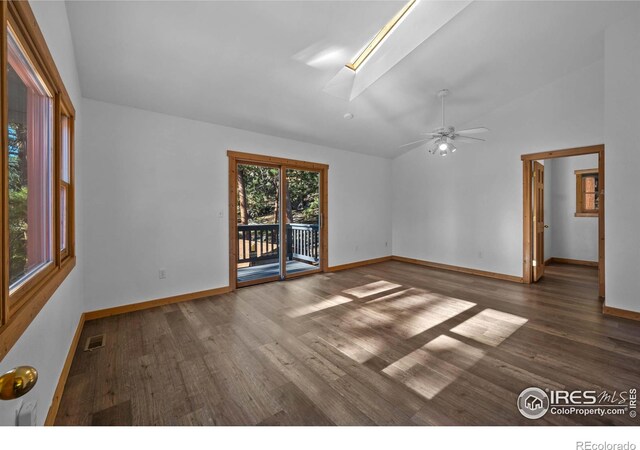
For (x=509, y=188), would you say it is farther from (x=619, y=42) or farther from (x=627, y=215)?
(x=619, y=42)

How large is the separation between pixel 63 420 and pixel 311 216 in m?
4.25

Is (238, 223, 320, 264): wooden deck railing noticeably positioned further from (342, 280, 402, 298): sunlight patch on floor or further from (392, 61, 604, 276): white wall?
(392, 61, 604, 276): white wall

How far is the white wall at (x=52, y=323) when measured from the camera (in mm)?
1154

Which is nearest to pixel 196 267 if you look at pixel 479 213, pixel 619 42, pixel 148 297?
pixel 148 297

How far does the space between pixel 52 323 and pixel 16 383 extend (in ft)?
4.46

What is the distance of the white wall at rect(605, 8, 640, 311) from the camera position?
118 inches

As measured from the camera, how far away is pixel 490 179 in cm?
Result: 505

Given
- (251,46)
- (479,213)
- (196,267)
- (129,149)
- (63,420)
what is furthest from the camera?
(479,213)

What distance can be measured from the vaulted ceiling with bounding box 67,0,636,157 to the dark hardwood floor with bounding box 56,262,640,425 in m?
2.70

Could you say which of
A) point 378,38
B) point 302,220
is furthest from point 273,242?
point 378,38

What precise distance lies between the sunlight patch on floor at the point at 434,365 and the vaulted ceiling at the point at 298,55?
3.18 m

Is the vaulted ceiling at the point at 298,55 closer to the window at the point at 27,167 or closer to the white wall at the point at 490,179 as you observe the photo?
the white wall at the point at 490,179

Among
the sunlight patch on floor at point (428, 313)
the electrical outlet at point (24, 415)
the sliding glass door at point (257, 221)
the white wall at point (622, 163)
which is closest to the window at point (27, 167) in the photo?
the electrical outlet at point (24, 415)

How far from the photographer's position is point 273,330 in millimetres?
2854
